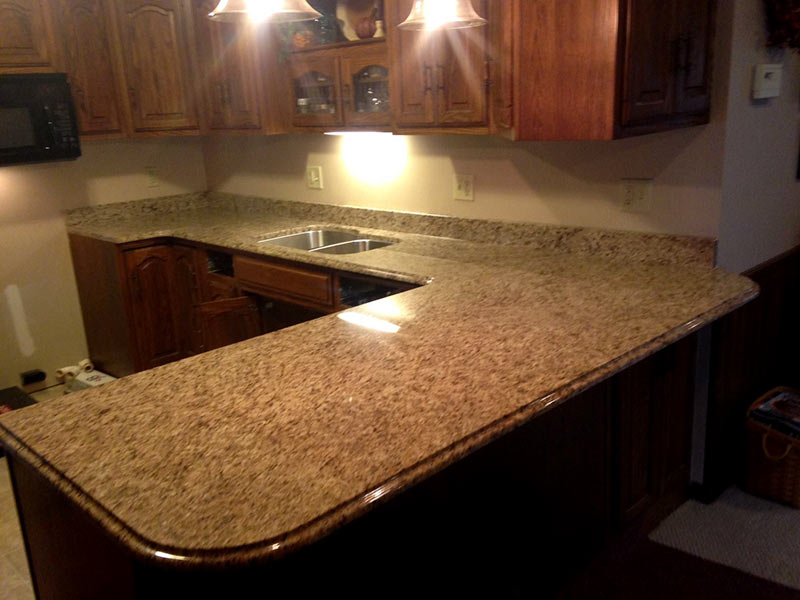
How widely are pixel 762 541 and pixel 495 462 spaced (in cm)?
131

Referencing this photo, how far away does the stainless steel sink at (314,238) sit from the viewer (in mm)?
3518

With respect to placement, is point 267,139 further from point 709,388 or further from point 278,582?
point 278,582

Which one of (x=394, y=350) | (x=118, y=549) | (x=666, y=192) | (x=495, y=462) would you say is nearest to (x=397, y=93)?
(x=666, y=192)

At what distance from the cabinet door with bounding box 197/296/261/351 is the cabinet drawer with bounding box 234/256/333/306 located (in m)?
0.12

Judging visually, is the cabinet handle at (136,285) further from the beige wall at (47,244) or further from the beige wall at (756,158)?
the beige wall at (756,158)

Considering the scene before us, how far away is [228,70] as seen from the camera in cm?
353

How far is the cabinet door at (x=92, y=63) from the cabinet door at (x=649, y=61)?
2.80 metres

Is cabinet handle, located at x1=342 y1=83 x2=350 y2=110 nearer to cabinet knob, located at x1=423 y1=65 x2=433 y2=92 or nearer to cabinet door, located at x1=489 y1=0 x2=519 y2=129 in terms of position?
cabinet knob, located at x1=423 y1=65 x2=433 y2=92

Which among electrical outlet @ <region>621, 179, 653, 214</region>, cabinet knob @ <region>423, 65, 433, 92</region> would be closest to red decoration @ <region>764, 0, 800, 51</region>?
electrical outlet @ <region>621, 179, 653, 214</region>

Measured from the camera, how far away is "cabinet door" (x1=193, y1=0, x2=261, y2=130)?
3.40 m

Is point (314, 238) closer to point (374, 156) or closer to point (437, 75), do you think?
point (374, 156)

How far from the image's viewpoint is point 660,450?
2.41 m

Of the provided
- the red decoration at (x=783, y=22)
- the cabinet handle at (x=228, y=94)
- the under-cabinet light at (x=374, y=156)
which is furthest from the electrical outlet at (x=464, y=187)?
the cabinet handle at (x=228, y=94)

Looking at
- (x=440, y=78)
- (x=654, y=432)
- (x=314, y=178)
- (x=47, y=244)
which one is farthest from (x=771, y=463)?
(x=47, y=244)
